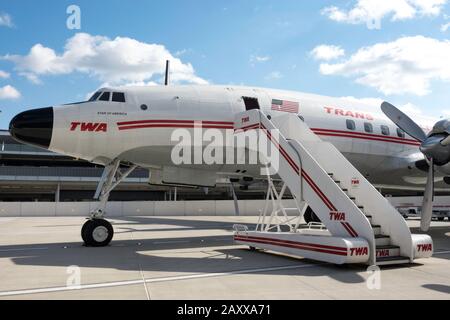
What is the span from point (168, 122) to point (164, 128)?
0.20 metres

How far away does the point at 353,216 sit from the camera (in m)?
8.27

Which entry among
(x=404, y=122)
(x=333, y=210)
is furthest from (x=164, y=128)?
(x=404, y=122)

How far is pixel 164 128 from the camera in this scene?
1143 centimetres

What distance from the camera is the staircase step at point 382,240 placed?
27.7 feet

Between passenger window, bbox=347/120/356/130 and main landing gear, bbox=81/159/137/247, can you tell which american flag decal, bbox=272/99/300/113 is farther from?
main landing gear, bbox=81/159/137/247

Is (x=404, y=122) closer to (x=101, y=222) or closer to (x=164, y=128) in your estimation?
(x=164, y=128)

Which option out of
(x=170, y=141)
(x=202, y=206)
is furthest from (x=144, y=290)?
(x=202, y=206)

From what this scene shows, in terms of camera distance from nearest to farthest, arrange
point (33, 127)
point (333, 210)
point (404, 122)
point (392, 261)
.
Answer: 1. point (392, 261)
2. point (333, 210)
3. point (33, 127)
4. point (404, 122)

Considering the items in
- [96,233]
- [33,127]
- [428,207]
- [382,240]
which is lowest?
[96,233]

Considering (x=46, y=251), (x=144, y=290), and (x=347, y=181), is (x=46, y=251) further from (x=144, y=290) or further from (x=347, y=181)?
(x=347, y=181)

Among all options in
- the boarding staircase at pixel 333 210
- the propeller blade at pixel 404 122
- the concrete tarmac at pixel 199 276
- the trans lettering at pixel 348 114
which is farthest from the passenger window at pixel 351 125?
the concrete tarmac at pixel 199 276

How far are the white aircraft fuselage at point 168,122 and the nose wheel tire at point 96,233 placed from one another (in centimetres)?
169

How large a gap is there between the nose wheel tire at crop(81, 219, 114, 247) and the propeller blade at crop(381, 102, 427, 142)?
869 cm
